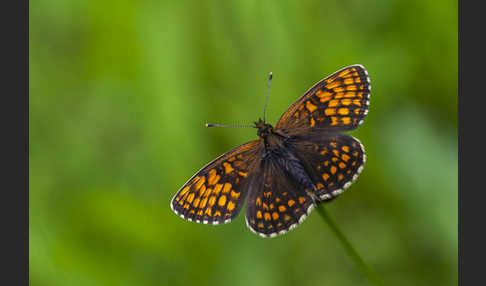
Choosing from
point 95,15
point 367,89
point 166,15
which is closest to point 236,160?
point 367,89

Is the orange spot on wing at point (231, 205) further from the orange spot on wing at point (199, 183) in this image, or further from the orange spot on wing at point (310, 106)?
the orange spot on wing at point (310, 106)

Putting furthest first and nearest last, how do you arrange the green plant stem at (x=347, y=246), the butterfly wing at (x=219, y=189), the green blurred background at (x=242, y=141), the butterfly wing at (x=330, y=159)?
the green blurred background at (x=242, y=141), the butterfly wing at (x=219, y=189), the butterfly wing at (x=330, y=159), the green plant stem at (x=347, y=246)

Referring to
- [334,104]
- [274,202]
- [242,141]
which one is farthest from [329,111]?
[242,141]

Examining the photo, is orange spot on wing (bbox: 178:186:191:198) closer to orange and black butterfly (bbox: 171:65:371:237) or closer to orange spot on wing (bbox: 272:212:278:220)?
orange and black butterfly (bbox: 171:65:371:237)

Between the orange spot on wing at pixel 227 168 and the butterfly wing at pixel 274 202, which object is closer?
the butterfly wing at pixel 274 202

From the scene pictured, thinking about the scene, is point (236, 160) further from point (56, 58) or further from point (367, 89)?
point (56, 58)

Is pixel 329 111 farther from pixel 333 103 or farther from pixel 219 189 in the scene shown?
pixel 219 189

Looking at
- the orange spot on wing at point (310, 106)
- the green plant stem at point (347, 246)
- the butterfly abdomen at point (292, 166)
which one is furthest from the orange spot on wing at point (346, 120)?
the green plant stem at point (347, 246)

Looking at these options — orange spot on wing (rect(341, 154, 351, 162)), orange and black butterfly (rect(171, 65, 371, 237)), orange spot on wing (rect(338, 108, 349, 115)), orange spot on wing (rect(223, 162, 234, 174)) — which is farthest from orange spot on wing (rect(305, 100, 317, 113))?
orange spot on wing (rect(223, 162, 234, 174))
